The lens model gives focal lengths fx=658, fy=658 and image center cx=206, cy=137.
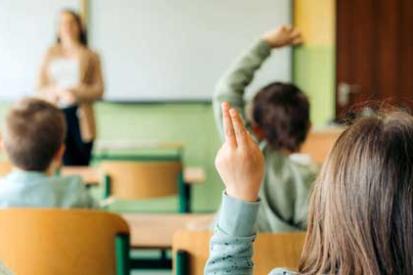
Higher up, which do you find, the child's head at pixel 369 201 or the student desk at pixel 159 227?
the child's head at pixel 369 201

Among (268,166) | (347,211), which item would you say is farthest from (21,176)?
Result: (347,211)

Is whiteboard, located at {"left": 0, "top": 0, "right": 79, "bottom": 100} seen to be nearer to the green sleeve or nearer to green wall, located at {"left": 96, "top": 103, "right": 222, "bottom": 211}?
green wall, located at {"left": 96, "top": 103, "right": 222, "bottom": 211}

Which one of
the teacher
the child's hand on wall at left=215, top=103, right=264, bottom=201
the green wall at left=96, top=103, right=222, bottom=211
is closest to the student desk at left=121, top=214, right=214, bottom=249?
the child's hand on wall at left=215, top=103, right=264, bottom=201

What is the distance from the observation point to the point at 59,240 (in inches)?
60.2

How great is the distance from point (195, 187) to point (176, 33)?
1354 millimetres

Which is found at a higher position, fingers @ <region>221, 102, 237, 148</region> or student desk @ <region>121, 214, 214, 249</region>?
fingers @ <region>221, 102, 237, 148</region>

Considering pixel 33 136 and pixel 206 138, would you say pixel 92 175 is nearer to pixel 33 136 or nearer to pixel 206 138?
pixel 33 136

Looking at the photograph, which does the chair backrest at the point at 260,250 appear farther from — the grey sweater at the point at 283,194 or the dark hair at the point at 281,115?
→ the dark hair at the point at 281,115

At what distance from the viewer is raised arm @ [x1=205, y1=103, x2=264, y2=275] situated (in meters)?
0.93

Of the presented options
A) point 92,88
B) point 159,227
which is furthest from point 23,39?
point 159,227

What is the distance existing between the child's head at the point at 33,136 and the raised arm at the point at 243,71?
533mm

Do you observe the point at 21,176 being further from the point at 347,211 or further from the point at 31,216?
the point at 347,211

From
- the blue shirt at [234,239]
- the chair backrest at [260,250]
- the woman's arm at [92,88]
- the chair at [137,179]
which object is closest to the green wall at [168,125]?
the woman's arm at [92,88]

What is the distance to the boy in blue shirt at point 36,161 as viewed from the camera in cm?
188
